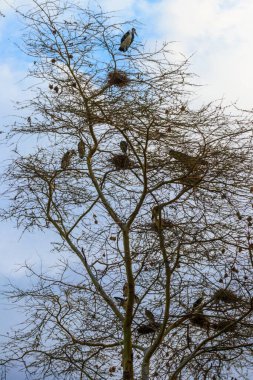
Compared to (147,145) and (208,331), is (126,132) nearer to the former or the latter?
(147,145)

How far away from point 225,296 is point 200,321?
700mm

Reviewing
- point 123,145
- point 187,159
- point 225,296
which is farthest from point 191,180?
point 225,296

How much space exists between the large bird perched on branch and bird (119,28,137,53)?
165 centimetres

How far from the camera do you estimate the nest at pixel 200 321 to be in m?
8.64

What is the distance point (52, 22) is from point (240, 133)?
10.6 feet

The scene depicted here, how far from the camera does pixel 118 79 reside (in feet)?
27.4

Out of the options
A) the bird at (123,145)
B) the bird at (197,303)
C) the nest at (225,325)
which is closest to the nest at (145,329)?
the bird at (197,303)

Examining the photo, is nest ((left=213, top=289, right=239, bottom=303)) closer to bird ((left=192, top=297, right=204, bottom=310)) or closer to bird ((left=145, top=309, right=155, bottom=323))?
bird ((left=192, top=297, right=204, bottom=310))

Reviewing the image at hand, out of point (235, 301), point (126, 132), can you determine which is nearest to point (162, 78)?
point (126, 132)

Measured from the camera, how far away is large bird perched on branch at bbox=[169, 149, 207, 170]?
8133mm

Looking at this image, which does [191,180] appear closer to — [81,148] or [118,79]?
[118,79]

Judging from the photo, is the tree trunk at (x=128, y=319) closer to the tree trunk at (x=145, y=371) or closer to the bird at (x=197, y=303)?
the tree trunk at (x=145, y=371)

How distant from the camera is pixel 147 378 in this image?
8.33 meters

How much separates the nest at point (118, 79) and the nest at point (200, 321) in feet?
11.9
